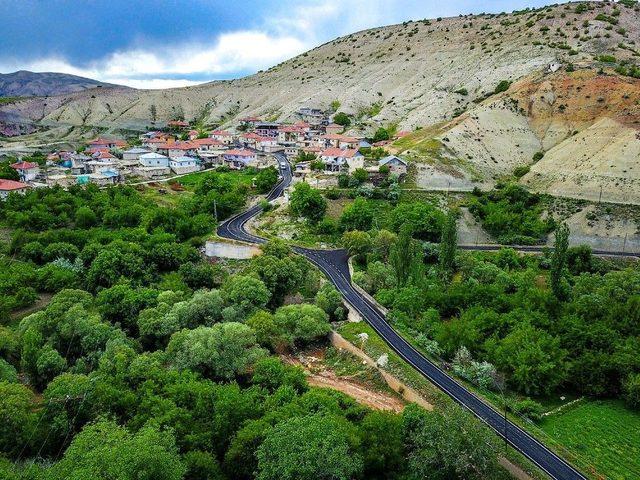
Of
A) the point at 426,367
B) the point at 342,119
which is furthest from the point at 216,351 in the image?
the point at 342,119

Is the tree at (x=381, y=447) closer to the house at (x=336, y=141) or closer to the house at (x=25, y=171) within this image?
the house at (x=336, y=141)

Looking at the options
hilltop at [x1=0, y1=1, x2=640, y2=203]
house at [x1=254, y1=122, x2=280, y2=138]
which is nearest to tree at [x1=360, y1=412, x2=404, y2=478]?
hilltop at [x1=0, y1=1, x2=640, y2=203]

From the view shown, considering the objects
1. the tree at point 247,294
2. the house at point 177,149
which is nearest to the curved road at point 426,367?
the tree at point 247,294

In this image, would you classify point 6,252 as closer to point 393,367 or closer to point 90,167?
point 90,167

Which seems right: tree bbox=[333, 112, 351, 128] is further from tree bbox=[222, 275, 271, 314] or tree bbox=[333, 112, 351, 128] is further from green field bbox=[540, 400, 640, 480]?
green field bbox=[540, 400, 640, 480]

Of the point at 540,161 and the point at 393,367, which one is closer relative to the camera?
the point at 393,367

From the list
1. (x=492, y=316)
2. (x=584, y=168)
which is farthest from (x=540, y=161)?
(x=492, y=316)
